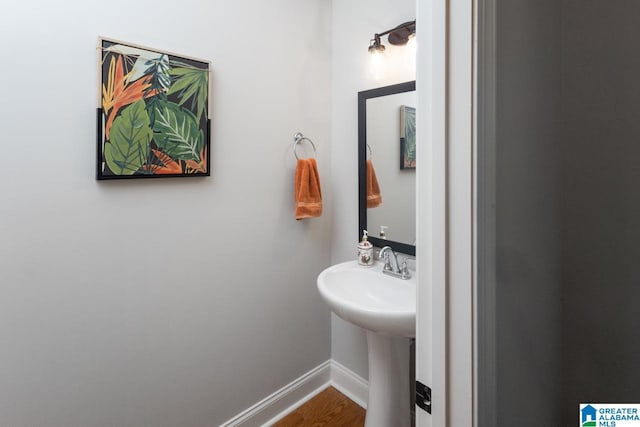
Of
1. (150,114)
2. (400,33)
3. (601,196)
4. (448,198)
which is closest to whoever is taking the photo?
(448,198)

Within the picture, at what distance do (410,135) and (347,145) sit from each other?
0.39 meters

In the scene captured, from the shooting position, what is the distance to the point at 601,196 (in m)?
1.12

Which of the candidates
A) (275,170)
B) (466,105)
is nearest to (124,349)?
(275,170)

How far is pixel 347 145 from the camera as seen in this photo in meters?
1.88

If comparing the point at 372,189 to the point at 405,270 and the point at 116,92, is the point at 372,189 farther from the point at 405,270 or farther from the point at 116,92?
the point at 116,92

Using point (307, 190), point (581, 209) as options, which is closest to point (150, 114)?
point (307, 190)

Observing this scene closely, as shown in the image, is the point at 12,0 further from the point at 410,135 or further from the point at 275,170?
the point at 410,135

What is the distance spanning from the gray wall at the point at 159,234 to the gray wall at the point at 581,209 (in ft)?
3.77

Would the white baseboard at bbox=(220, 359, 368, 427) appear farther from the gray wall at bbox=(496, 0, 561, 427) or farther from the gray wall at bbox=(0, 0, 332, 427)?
the gray wall at bbox=(496, 0, 561, 427)

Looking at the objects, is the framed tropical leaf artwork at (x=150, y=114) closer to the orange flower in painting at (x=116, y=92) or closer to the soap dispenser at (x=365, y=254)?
the orange flower in painting at (x=116, y=92)

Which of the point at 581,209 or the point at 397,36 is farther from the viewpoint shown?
the point at 397,36

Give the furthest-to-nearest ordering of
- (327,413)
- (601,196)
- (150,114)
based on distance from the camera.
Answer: (327,413) < (150,114) < (601,196)

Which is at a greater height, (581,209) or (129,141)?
(129,141)

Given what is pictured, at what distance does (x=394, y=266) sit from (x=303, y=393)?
964mm
